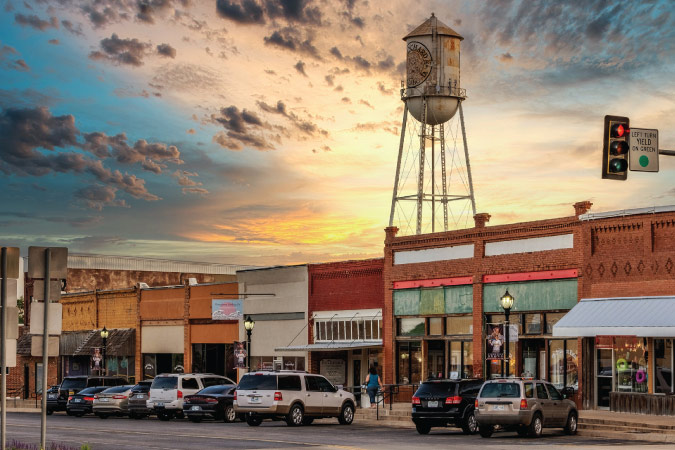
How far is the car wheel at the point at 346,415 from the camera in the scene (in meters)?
38.3

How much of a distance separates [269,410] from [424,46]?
25.2m

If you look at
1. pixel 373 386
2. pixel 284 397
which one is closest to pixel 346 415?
pixel 284 397

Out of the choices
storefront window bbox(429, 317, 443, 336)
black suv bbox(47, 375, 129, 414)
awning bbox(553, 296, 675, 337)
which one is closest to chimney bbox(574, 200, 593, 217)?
awning bbox(553, 296, 675, 337)

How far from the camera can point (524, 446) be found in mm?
27188

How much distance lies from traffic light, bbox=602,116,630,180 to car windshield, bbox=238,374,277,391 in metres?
18.8

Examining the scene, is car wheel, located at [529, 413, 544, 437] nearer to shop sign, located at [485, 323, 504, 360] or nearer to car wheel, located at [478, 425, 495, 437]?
car wheel, located at [478, 425, 495, 437]

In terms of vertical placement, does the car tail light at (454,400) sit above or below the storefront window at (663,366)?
below

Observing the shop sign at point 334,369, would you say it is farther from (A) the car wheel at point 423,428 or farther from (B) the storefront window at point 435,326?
(A) the car wheel at point 423,428

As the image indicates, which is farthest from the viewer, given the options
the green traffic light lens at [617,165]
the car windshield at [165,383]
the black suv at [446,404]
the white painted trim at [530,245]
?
the car windshield at [165,383]

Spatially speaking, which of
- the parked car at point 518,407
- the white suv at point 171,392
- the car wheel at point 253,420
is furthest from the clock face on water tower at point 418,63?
the parked car at point 518,407

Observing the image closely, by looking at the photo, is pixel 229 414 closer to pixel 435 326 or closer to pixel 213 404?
pixel 213 404

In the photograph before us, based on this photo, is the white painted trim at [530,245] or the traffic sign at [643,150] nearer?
the traffic sign at [643,150]

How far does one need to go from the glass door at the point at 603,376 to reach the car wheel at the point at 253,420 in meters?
12.0

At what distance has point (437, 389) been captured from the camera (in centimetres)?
3347
